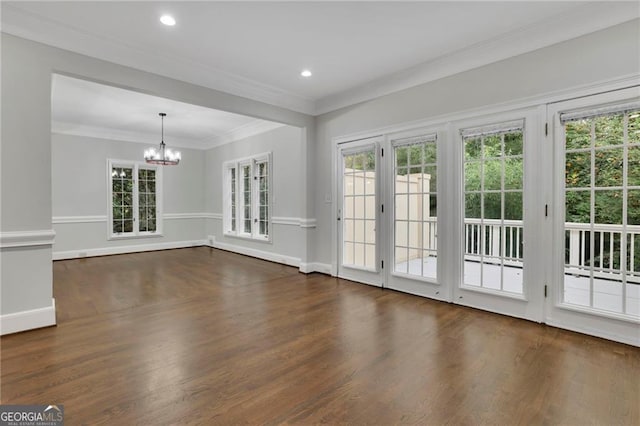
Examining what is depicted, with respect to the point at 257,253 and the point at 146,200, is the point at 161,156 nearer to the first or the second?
the point at 146,200

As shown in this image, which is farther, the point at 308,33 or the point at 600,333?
the point at 308,33

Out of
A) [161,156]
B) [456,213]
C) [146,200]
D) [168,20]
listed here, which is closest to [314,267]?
[456,213]

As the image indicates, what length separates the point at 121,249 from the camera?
24.8 ft

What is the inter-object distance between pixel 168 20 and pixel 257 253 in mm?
4844

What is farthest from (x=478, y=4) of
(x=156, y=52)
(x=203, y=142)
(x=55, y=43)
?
(x=203, y=142)

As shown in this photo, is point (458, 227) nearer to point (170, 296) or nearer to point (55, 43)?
point (170, 296)

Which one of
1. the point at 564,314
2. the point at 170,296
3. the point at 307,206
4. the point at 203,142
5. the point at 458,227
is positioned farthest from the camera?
the point at 203,142

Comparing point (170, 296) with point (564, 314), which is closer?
point (564, 314)

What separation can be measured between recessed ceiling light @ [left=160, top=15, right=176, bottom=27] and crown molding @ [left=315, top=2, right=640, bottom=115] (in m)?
2.51

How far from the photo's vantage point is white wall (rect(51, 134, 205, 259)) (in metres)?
6.76

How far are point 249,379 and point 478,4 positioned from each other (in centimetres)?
346

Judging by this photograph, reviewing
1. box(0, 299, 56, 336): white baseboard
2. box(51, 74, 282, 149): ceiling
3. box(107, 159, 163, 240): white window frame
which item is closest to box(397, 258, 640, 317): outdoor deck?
box(0, 299, 56, 336): white baseboard

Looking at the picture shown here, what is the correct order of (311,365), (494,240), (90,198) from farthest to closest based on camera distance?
(90,198)
(494,240)
(311,365)

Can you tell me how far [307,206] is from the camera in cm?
546
